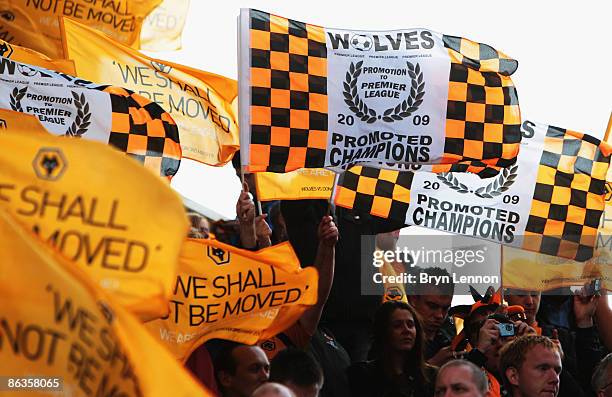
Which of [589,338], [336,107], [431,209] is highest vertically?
[336,107]

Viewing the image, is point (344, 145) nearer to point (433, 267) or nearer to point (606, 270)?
point (433, 267)

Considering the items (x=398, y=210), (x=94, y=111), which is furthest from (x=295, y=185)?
(x=94, y=111)

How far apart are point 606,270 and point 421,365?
3.48m

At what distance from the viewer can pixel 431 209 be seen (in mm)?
11266

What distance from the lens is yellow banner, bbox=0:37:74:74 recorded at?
32.7 ft

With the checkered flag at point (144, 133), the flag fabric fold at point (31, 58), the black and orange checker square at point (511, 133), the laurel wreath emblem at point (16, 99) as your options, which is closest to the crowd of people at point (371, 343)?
the checkered flag at point (144, 133)

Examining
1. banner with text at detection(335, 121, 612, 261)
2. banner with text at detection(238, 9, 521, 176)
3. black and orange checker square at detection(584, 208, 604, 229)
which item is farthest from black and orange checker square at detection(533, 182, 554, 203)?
banner with text at detection(238, 9, 521, 176)

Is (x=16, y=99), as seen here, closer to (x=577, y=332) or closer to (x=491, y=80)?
(x=491, y=80)

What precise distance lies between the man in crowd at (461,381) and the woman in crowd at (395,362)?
97 centimetres

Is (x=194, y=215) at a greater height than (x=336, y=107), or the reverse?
(x=336, y=107)

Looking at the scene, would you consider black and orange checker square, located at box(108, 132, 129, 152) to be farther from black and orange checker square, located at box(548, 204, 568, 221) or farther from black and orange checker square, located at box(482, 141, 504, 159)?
black and orange checker square, located at box(548, 204, 568, 221)

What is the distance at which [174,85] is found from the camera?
37.2ft

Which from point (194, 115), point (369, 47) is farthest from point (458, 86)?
point (194, 115)

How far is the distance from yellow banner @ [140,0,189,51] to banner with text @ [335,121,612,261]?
283 centimetres
